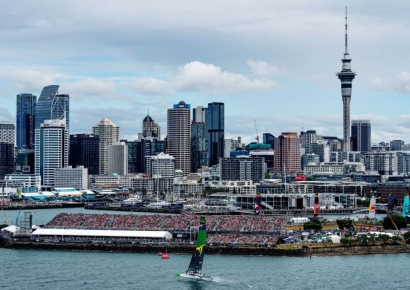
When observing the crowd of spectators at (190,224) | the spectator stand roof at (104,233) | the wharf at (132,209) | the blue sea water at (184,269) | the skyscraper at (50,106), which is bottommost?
the blue sea water at (184,269)

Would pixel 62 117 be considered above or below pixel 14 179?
above

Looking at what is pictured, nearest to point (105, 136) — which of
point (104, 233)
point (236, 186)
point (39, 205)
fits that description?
point (236, 186)

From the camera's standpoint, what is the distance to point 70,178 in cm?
15012

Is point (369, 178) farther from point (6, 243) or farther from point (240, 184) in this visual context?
point (6, 243)

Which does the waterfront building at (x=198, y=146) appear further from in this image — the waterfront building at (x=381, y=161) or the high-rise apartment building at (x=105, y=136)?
the waterfront building at (x=381, y=161)

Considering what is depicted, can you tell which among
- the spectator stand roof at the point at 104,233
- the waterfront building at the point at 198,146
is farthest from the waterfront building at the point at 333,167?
the spectator stand roof at the point at 104,233

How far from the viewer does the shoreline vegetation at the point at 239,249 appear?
4653 centimetres

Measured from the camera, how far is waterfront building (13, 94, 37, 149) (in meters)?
196

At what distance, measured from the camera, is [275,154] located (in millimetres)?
187500

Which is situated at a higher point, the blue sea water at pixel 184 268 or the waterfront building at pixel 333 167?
the waterfront building at pixel 333 167

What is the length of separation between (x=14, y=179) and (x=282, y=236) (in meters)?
98.8

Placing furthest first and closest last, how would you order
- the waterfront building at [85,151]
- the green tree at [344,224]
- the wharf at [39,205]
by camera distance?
the waterfront building at [85,151] → the wharf at [39,205] → the green tree at [344,224]

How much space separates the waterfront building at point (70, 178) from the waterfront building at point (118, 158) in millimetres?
29643

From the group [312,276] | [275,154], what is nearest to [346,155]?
[275,154]
